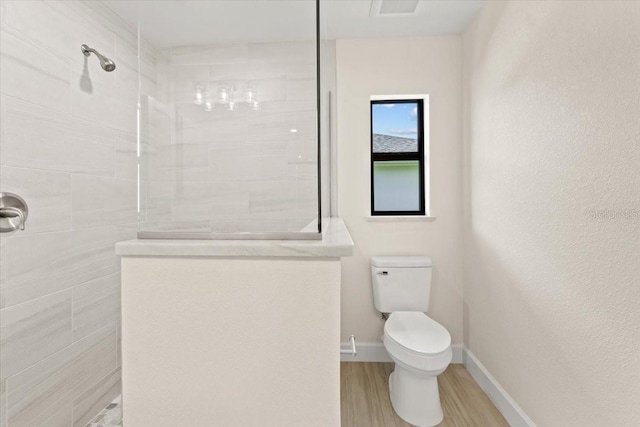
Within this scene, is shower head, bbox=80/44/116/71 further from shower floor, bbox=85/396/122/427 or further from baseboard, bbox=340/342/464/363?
baseboard, bbox=340/342/464/363

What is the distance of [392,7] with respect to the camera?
1.98 meters

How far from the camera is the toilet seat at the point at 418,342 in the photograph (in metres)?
1.61

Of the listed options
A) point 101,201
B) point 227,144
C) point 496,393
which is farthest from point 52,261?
point 496,393

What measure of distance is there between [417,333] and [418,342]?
116 millimetres

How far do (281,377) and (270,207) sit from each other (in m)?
0.41

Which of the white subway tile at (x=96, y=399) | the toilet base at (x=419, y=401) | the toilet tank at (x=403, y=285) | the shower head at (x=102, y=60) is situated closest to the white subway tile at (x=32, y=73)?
the shower head at (x=102, y=60)

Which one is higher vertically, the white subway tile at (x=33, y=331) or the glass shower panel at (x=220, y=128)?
the glass shower panel at (x=220, y=128)

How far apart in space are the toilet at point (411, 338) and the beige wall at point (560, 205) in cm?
38

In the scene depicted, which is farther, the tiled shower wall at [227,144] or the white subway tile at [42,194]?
the white subway tile at [42,194]

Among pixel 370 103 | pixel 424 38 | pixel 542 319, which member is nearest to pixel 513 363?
pixel 542 319

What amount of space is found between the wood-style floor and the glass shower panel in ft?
4.75

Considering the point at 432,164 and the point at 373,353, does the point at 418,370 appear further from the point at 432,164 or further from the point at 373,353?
the point at 432,164

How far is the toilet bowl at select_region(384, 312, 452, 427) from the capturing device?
63.9 inches

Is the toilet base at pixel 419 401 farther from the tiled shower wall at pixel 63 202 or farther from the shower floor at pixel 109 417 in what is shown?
the tiled shower wall at pixel 63 202
